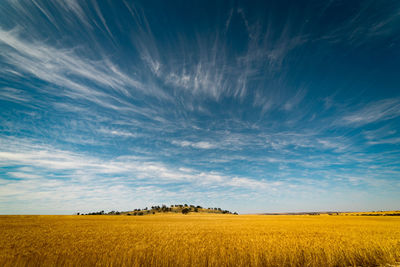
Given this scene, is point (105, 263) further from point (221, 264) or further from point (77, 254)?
point (221, 264)

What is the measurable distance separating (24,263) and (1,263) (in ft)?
3.47

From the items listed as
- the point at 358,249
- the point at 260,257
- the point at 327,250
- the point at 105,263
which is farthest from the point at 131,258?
the point at 358,249

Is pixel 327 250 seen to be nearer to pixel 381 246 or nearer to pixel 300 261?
pixel 300 261

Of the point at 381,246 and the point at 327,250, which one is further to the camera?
the point at 381,246

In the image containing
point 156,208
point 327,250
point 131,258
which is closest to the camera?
point 131,258

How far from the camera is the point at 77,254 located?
916 centimetres

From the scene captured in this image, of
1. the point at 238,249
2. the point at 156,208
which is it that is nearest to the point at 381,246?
the point at 238,249

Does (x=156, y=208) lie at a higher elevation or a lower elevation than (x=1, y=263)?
higher

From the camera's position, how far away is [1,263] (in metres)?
8.20

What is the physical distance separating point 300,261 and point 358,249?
482 centimetres

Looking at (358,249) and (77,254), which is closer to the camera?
(77,254)

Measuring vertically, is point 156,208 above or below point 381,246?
above

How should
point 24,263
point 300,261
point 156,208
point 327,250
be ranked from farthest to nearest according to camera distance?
point 156,208 → point 327,250 → point 300,261 → point 24,263

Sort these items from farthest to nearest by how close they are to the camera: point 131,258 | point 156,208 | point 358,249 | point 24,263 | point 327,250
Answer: point 156,208 < point 358,249 < point 327,250 < point 131,258 < point 24,263
